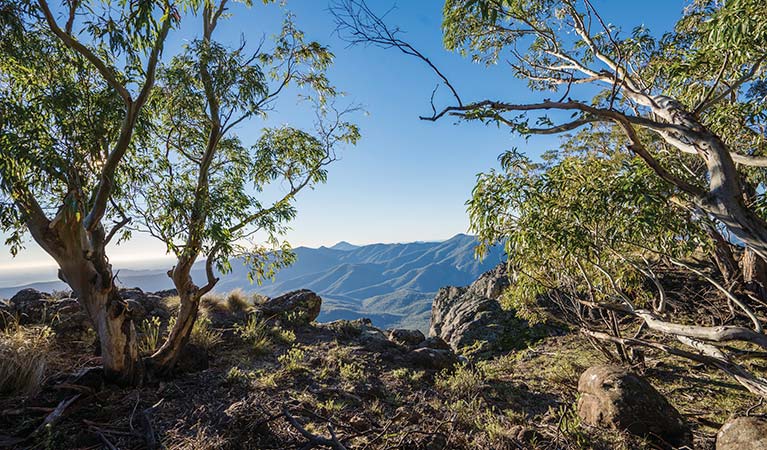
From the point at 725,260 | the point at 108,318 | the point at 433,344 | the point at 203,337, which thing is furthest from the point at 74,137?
the point at 725,260

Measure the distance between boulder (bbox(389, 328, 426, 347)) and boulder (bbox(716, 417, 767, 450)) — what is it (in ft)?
21.6

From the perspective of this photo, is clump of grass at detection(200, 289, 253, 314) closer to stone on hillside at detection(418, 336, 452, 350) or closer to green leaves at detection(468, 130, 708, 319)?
stone on hillside at detection(418, 336, 452, 350)

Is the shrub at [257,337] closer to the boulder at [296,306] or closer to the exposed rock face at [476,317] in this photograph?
the boulder at [296,306]

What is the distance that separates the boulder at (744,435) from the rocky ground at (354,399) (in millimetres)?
18

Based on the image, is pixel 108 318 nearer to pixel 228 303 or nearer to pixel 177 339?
pixel 177 339

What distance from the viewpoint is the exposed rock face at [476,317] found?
11.7m

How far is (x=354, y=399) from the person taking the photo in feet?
17.7

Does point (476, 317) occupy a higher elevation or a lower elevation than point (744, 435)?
lower

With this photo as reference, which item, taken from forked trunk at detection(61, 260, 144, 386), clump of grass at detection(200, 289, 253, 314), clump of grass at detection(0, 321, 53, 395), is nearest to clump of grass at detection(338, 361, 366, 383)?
forked trunk at detection(61, 260, 144, 386)

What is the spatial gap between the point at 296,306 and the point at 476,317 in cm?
682

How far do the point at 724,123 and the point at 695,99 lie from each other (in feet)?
1.96

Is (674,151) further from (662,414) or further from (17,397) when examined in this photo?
(17,397)

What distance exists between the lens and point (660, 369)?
7.72 metres

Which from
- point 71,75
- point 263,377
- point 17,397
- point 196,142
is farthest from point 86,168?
point 263,377
